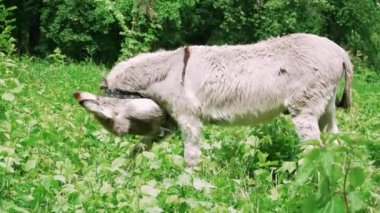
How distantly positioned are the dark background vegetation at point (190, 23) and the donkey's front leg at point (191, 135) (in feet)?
42.0

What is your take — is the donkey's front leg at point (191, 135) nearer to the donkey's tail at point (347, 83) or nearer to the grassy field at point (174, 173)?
the grassy field at point (174, 173)

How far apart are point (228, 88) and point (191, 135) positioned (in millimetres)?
494

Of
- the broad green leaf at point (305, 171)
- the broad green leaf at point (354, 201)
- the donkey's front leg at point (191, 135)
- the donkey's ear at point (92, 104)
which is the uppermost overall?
the broad green leaf at point (305, 171)

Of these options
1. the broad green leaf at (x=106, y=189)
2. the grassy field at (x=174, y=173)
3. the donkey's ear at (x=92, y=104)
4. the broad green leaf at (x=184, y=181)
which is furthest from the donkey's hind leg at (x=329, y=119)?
the broad green leaf at (x=106, y=189)

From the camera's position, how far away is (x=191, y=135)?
17.7 feet

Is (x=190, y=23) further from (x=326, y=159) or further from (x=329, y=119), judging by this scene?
(x=326, y=159)

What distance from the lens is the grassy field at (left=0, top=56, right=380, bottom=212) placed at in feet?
7.62

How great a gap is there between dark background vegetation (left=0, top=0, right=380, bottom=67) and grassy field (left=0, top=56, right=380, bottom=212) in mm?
12782

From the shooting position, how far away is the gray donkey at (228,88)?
5336mm

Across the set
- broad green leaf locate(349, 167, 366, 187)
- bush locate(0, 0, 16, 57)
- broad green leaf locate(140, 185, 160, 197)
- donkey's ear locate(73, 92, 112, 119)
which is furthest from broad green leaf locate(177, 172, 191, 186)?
bush locate(0, 0, 16, 57)

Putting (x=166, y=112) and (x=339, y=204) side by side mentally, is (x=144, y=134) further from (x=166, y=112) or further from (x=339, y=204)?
(x=339, y=204)

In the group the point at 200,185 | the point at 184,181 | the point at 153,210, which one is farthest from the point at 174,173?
the point at 153,210

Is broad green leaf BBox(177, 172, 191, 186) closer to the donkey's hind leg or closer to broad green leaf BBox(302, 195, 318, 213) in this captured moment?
broad green leaf BBox(302, 195, 318, 213)

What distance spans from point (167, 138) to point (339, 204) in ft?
12.2
